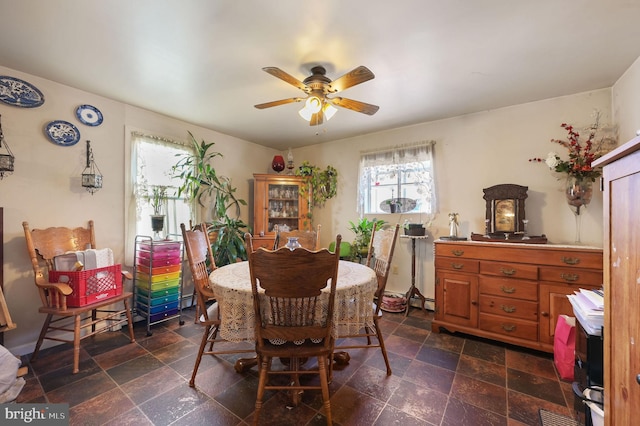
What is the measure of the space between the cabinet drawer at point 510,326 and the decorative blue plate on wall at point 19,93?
4509 mm

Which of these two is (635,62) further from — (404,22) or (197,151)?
(197,151)

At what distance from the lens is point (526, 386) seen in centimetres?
179

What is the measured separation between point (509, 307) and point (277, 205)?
10.5ft

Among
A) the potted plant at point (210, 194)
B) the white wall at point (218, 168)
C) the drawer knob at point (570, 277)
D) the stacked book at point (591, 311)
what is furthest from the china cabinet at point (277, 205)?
the stacked book at point (591, 311)

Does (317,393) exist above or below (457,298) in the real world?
below

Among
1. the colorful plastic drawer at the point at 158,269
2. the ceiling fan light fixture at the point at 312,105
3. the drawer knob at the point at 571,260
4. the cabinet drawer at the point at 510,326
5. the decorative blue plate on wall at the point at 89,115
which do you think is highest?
the decorative blue plate on wall at the point at 89,115

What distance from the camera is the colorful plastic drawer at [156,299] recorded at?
2.63 m

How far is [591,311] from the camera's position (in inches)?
47.9

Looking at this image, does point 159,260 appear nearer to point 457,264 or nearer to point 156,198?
point 156,198

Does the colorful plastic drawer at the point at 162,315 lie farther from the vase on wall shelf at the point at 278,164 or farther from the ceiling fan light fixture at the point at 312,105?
the ceiling fan light fixture at the point at 312,105

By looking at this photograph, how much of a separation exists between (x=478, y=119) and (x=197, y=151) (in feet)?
11.4

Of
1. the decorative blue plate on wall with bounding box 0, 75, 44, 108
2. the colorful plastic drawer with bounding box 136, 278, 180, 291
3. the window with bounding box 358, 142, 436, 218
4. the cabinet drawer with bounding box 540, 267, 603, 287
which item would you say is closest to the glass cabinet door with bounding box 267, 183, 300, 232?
the window with bounding box 358, 142, 436, 218

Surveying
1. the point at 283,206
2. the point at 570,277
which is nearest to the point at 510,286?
the point at 570,277

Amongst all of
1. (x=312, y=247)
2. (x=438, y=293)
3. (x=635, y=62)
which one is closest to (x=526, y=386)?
(x=438, y=293)
